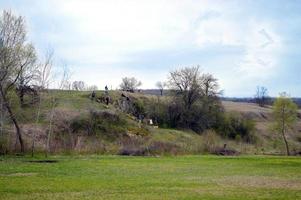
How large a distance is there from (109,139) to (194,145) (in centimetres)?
1634

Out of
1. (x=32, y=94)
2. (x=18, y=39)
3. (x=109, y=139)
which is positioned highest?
(x=18, y=39)

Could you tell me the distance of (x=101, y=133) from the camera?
6956 centimetres

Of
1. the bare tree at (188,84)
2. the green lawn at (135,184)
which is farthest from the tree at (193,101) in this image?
the green lawn at (135,184)

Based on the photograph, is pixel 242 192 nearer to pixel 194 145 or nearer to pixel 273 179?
pixel 273 179

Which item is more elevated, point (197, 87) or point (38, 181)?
point (197, 87)

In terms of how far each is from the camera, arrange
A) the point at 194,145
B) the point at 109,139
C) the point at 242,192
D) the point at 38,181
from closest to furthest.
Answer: the point at 242,192 < the point at 38,181 < the point at 194,145 < the point at 109,139

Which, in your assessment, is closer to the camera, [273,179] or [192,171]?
[273,179]

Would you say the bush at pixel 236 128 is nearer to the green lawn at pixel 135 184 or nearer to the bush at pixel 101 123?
the bush at pixel 101 123

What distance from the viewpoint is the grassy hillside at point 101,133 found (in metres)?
49.1

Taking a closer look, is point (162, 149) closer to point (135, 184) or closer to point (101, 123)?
point (101, 123)

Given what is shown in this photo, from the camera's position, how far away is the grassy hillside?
49094 millimetres

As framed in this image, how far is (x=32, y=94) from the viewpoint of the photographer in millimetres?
56938

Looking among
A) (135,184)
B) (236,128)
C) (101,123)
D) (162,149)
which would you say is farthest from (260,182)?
(236,128)

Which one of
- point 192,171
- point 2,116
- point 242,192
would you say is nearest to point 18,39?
point 2,116
